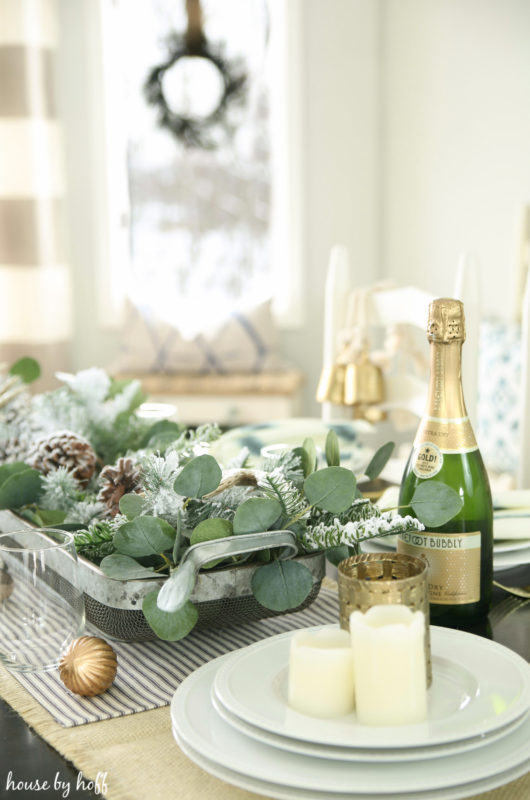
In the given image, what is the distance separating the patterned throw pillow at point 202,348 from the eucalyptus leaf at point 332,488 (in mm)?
2811

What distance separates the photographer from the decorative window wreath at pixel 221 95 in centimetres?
366

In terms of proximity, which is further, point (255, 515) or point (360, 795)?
point (255, 515)

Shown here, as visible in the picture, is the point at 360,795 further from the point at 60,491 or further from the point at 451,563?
the point at 60,491

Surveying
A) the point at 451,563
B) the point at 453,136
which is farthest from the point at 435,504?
the point at 453,136

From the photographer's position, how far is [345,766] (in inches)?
19.9

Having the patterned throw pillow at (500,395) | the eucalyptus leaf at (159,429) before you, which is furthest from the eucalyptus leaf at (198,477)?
the patterned throw pillow at (500,395)

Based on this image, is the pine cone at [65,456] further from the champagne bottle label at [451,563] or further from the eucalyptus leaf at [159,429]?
the champagne bottle label at [451,563]

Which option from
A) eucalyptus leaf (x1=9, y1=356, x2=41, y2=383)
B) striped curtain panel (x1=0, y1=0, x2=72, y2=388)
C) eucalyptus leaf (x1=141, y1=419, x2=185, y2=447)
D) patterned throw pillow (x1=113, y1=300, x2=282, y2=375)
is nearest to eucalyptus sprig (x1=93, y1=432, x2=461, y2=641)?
eucalyptus leaf (x1=141, y1=419, x2=185, y2=447)

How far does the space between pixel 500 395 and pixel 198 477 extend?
1.88 m

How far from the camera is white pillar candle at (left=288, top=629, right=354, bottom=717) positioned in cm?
53

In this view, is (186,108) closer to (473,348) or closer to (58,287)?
(58,287)

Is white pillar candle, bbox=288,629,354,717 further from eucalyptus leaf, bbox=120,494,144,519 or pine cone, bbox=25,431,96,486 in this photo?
pine cone, bbox=25,431,96,486

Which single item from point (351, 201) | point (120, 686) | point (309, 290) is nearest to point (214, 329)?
point (309, 290)

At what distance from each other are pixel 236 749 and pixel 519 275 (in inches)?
90.5
